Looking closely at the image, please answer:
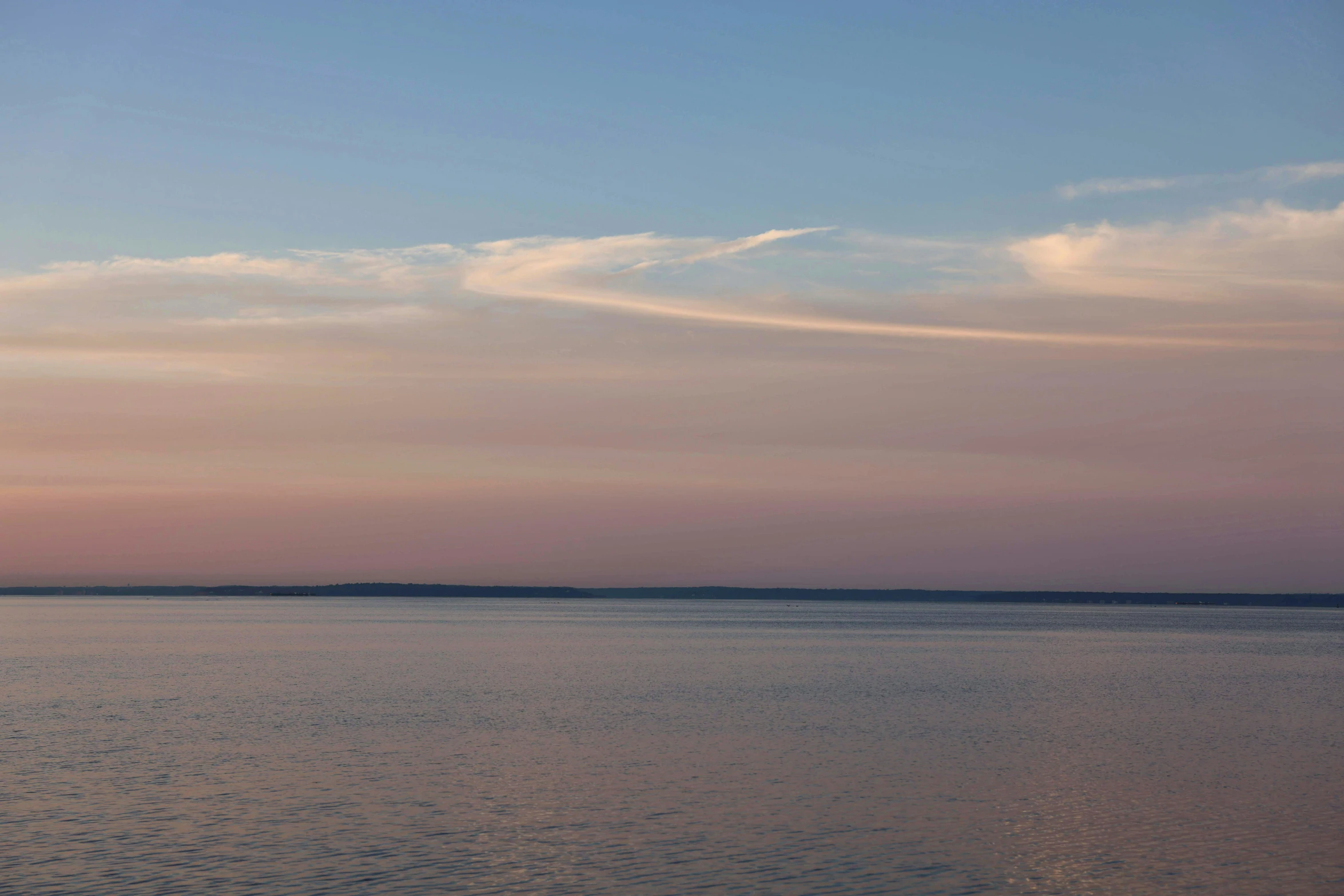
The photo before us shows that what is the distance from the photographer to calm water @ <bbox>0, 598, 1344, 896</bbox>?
25.2 m

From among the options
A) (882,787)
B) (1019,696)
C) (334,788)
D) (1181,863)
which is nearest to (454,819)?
(334,788)

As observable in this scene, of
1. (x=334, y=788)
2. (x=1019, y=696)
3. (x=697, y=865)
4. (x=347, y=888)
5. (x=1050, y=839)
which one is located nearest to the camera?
(x=347, y=888)

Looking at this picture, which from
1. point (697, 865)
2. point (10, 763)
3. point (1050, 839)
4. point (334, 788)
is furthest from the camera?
point (10, 763)

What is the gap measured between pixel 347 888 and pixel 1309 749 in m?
36.8

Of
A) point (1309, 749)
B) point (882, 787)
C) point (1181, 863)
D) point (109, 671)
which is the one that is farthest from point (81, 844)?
point (109, 671)

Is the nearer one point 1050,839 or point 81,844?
point 81,844

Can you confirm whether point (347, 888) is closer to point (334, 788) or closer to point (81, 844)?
point (81, 844)

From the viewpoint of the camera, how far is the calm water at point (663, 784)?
25219mm

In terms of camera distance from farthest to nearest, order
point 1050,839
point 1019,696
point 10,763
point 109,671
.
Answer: point 109,671 < point 1019,696 < point 10,763 < point 1050,839

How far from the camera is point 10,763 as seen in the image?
3788 cm

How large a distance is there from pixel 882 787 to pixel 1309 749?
20021 mm

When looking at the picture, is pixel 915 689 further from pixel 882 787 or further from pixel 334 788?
pixel 334 788

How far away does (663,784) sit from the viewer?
3566cm

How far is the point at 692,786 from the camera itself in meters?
35.2
